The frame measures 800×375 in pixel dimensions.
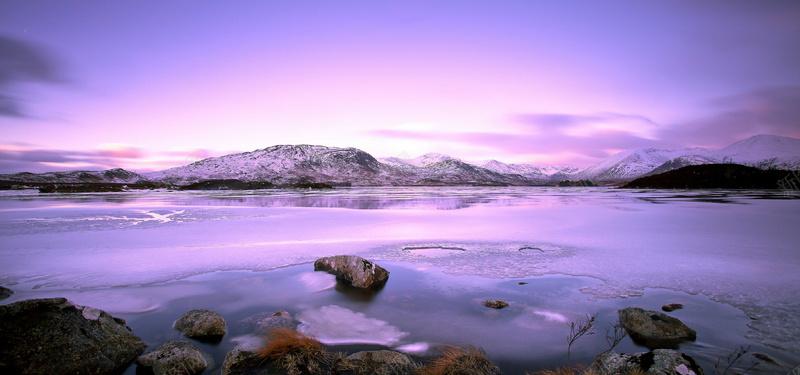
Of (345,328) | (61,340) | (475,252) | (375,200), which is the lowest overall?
(345,328)

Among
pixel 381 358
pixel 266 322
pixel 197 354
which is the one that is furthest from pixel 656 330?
pixel 197 354

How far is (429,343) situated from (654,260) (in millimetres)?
7434

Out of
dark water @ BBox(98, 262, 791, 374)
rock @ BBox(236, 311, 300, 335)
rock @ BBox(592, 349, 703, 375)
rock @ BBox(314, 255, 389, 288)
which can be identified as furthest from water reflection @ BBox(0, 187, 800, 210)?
rock @ BBox(592, 349, 703, 375)

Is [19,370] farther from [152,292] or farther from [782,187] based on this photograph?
[782,187]

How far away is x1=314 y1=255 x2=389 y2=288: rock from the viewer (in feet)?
24.7

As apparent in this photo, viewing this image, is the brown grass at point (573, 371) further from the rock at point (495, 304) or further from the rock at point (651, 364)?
the rock at point (495, 304)

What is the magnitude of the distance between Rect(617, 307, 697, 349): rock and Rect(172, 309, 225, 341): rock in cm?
578

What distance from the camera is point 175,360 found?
4.12 meters

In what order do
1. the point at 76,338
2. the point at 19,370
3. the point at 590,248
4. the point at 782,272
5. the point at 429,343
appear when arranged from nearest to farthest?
the point at 19,370 → the point at 76,338 → the point at 429,343 → the point at 782,272 → the point at 590,248

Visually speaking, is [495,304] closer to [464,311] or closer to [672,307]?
[464,311]

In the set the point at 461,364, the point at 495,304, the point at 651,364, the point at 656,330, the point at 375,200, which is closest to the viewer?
the point at 651,364

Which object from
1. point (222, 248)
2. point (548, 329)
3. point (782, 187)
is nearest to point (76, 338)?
point (548, 329)

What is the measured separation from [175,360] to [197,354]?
0.22m

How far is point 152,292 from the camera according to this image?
6.97 metres
